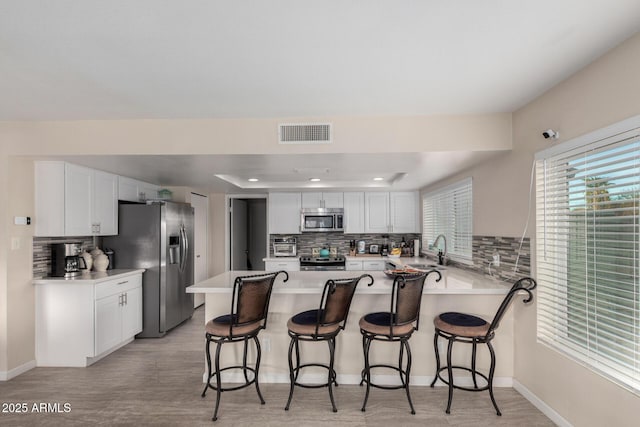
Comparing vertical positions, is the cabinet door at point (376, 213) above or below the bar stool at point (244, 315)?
above

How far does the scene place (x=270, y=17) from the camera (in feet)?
4.93

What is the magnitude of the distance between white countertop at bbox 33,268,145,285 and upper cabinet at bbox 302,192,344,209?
9.53ft

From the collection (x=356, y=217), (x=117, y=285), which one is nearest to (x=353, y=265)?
(x=356, y=217)

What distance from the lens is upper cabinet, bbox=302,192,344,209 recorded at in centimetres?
584

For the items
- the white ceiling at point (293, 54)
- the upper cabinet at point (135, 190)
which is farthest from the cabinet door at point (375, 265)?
the upper cabinet at point (135, 190)

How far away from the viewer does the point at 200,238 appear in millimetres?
5781

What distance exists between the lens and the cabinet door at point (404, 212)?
582 cm

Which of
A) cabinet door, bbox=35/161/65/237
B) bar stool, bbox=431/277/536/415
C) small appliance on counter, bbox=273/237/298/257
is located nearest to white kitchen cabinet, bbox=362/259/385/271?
small appliance on counter, bbox=273/237/298/257

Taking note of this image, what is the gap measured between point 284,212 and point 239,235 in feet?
4.73

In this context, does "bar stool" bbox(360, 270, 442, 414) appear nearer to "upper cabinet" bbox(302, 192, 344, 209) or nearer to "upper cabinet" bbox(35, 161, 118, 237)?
"upper cabinet" bbox(35, 161, 118, 237)

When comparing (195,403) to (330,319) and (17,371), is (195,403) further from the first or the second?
(17,371)

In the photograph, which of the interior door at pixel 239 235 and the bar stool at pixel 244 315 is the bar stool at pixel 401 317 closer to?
the bar stool at pixel 244 315

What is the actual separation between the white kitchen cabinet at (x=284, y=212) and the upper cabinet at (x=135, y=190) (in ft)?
6.17

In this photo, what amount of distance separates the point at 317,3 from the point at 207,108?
5.04ft
